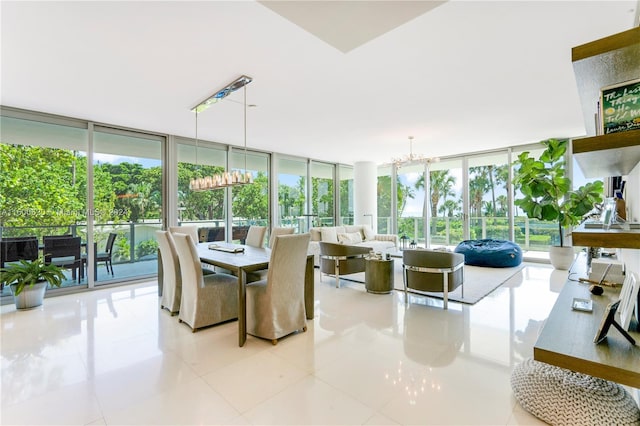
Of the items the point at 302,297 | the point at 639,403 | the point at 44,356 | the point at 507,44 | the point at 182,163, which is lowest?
the point at 44,356

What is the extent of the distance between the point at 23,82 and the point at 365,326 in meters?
4.77

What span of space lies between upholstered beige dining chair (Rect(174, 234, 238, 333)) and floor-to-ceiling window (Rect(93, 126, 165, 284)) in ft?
8.90

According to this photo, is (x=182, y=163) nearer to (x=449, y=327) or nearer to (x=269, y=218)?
(x=269, y=218)

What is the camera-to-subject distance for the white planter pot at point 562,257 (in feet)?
19.4

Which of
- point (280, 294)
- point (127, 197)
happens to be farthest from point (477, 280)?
point (127, 197)

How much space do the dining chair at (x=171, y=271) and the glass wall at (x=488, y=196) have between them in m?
7.15

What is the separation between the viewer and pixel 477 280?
5.10 m

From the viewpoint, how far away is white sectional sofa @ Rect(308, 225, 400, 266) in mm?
6712

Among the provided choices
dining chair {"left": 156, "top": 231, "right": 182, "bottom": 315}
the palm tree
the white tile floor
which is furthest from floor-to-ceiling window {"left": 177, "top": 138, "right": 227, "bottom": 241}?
the palm tree

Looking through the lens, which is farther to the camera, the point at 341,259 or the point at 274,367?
the point at 341,259

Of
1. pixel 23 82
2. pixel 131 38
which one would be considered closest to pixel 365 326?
pixel 131 38

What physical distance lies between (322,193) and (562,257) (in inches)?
230

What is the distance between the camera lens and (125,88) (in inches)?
139

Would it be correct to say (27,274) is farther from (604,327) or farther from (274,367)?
(604,327)
